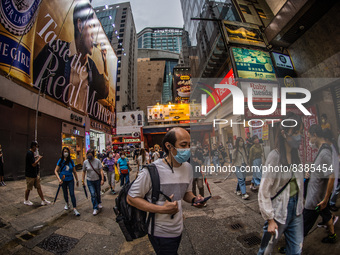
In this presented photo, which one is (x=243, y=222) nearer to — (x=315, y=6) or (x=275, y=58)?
(x=275, y=58)

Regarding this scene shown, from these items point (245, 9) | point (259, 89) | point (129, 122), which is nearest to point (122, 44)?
point (129, 122)

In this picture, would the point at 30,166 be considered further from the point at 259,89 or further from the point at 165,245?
the point at 259,89

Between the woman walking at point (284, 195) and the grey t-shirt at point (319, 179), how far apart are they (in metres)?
0.82

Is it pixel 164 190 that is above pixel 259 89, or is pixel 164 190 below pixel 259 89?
below

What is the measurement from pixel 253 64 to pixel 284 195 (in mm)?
6161

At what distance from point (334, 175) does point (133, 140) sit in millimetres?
45250

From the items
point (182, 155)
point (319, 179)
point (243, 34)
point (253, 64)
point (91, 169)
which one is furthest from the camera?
point (243, 34)

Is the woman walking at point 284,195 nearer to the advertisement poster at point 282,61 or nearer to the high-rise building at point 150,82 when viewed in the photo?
the advertisement poster at point 282,61

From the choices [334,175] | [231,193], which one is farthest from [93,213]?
[334,175]

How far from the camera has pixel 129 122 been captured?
31.6 meters

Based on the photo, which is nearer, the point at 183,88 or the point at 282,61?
the point at 282,61

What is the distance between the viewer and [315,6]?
5426 mm

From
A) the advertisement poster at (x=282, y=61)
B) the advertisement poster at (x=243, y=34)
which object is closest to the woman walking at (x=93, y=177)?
the advertisement poster at (x=243, y=34)

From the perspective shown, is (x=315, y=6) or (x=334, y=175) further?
(x=315, y=6)
